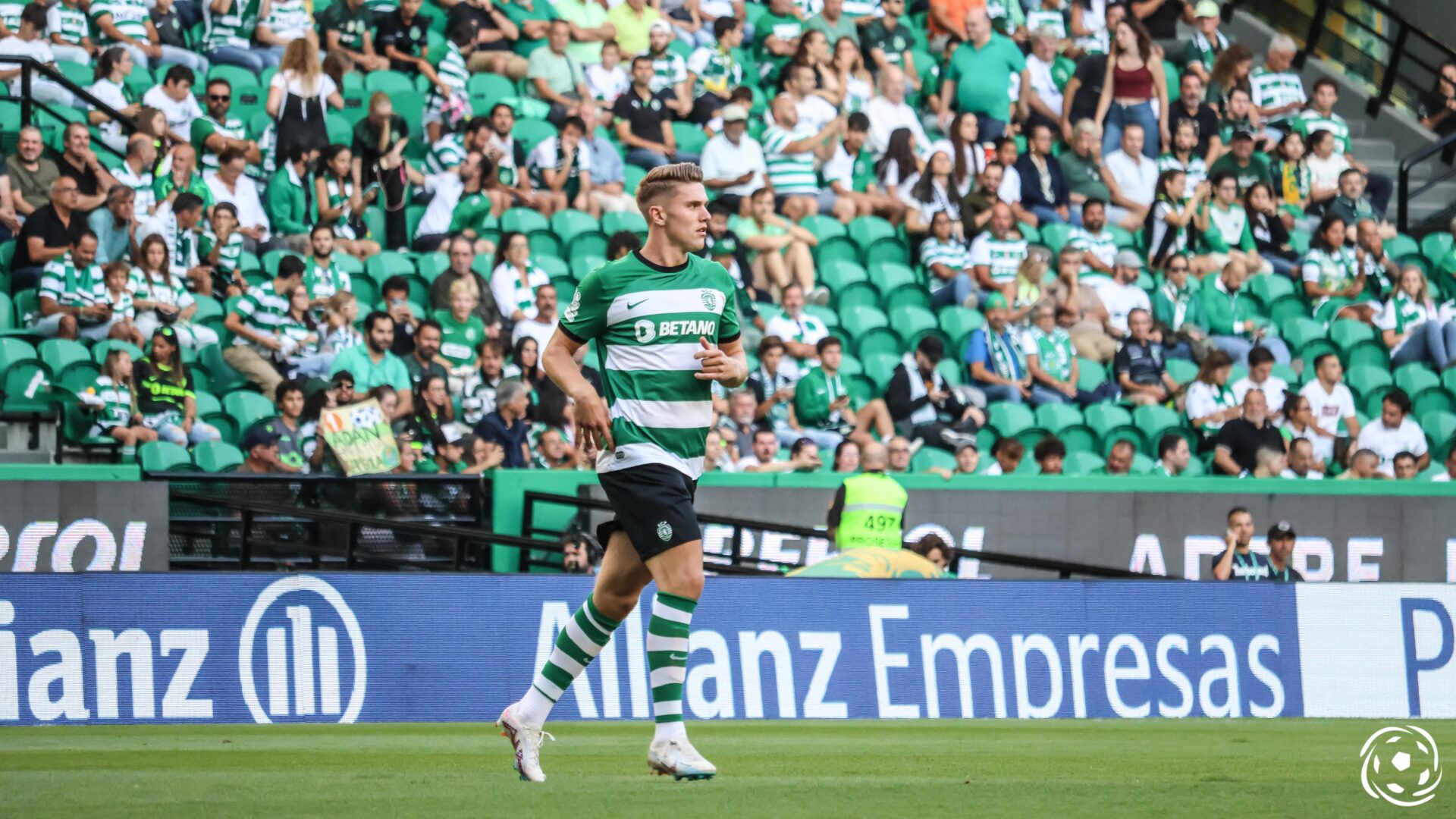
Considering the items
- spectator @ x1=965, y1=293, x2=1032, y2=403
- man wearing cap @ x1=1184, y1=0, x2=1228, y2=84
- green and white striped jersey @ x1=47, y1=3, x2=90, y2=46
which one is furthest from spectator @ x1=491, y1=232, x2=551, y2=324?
man wearing cap @ x1=1184, y1=0, x2=1228, y2=84

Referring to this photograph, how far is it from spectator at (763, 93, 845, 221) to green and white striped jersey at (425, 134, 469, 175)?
112 inches

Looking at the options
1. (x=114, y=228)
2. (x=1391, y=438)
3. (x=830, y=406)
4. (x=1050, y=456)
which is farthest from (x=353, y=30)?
(x=1391, y=438)

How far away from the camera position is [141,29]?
1691cm

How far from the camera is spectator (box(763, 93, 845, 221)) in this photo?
58.7ft

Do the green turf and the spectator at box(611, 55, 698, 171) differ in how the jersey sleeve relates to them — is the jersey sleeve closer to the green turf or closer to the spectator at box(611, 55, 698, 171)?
the green turf

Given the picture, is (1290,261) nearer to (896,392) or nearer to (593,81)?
(896,392)

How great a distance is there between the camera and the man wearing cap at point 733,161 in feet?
57.3

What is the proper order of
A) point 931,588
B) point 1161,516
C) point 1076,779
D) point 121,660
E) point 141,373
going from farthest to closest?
point 1161,516
point 141,373
point 931,588
point 121,660
point 1076,779

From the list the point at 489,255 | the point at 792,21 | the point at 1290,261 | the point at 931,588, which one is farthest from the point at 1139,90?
the point at 931,588

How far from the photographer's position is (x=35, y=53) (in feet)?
53.7

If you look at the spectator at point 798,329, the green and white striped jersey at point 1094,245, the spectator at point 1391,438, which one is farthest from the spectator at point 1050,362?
the spectator at point 1391,438

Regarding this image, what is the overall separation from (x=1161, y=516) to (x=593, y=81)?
6.75 m

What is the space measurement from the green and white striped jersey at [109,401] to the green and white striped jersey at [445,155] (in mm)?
4222

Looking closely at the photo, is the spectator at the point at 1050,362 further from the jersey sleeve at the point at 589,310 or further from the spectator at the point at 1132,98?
the jersey sleeve at the point at 589,310
